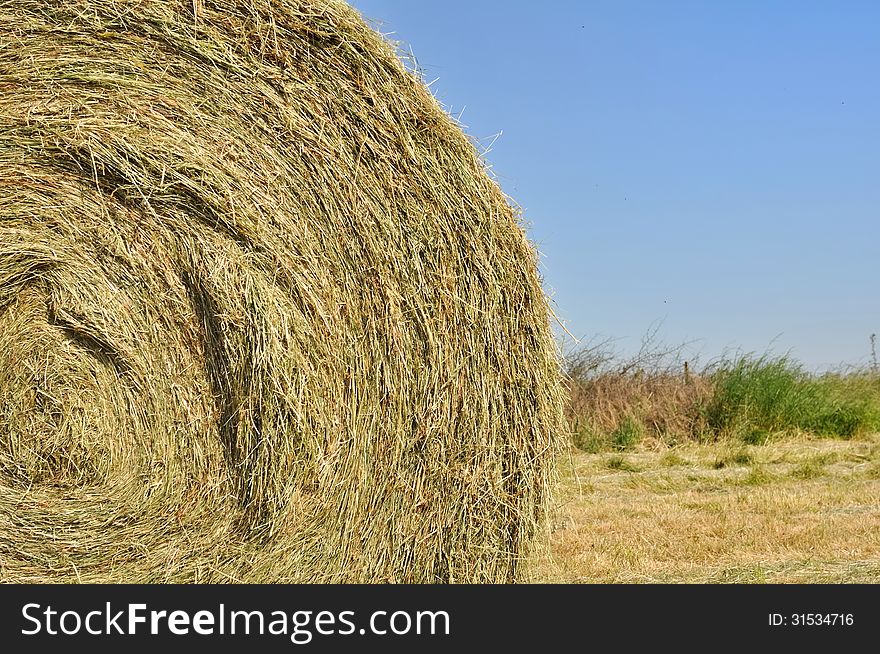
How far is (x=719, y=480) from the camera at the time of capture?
930 centimetres

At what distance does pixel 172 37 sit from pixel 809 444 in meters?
10.8

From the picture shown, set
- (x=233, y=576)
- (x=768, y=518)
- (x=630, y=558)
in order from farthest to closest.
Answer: (x=768, y=518)
(x=630, y=558)
(x=233, y=576)

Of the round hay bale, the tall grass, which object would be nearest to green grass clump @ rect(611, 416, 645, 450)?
the tall grass

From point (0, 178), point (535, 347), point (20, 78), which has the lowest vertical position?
point (535, 347)

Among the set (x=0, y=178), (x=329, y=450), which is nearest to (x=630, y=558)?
(x=329, y=450)

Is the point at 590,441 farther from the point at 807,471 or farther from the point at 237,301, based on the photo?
the point at 237,301

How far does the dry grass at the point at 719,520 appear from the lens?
5.23 metres

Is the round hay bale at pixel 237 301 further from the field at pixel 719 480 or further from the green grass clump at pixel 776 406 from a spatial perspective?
the green grass clump at pixel 776 406

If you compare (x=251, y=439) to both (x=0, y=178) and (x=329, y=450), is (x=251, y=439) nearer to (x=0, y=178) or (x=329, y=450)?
(x=329, y=450)

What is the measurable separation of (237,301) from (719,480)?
6.52 m

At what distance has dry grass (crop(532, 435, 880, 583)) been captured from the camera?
523 centimetres

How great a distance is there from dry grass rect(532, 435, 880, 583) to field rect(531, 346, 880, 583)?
0.01 m

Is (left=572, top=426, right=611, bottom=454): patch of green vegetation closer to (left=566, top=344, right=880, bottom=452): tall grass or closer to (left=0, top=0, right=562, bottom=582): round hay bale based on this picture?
(left=566, top=344, right=880, bottom=452): tall grass

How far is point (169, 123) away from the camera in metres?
4.07
